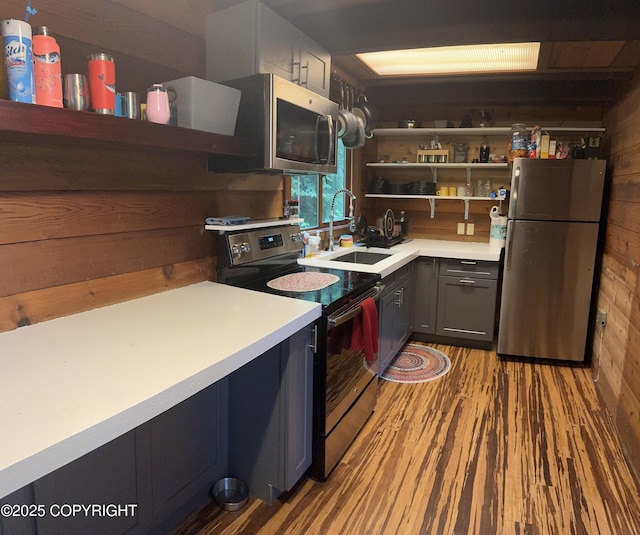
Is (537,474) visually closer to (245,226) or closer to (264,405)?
(264,405)

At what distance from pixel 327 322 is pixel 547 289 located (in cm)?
230

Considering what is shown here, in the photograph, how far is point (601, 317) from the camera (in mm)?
3291

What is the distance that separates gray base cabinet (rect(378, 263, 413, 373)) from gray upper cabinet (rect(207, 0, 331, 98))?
55.7 inches

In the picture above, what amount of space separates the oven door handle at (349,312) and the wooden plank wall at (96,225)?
68 cm

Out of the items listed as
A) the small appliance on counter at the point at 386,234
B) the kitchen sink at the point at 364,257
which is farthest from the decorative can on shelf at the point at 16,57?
the small appliance on counter at the point at 386,234

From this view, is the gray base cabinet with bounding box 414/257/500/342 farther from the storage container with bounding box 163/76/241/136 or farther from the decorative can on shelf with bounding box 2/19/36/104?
the decorative can on shelf with bounding box 2/19/36/104

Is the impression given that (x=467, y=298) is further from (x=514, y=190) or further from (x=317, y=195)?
(x=317, y=195)

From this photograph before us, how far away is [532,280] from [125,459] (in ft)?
10.1

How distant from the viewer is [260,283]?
2287 millimetres

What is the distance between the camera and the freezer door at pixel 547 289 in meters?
3.42

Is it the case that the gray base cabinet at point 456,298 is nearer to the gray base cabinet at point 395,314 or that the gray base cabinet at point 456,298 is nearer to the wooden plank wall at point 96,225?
the gray base cabinet at point 395,314

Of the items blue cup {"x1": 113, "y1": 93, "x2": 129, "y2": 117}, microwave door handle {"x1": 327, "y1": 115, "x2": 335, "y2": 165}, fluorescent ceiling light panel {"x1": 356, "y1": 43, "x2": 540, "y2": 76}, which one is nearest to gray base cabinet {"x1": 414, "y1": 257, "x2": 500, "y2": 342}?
fluorescent ceiling light panel {"x1": 356, "y1": 43, "x2": 540, "y2": 76}

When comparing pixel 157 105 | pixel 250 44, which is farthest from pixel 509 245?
pixel 157 105

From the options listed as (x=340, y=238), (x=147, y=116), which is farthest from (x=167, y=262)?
(x=340, y=238)
